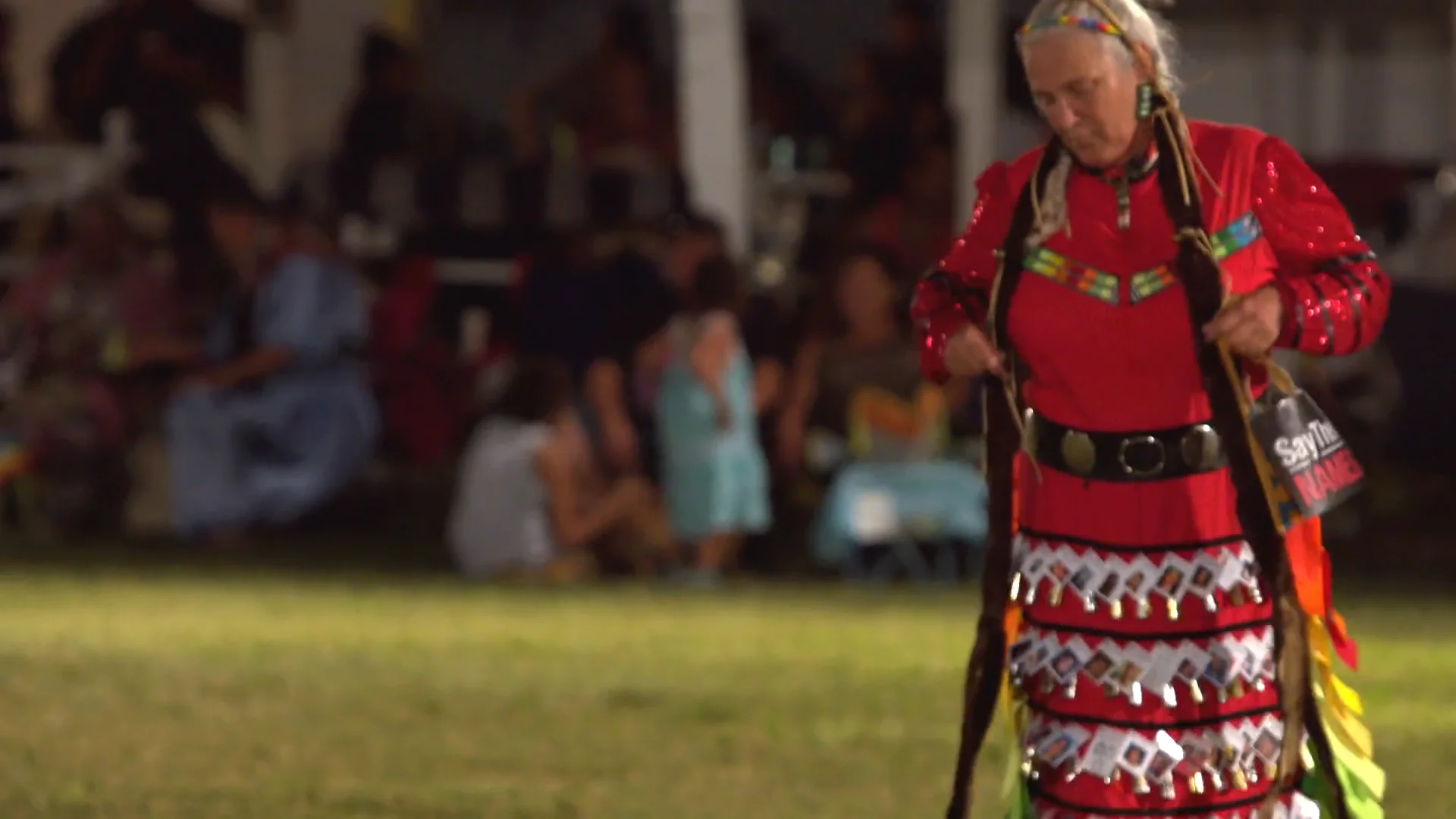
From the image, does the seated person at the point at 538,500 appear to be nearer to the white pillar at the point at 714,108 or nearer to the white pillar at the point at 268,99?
the white pillar at the point at 714,108

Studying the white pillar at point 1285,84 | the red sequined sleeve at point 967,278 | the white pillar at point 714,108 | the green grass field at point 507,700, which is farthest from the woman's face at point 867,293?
the red sequined sleeve at point 967,278

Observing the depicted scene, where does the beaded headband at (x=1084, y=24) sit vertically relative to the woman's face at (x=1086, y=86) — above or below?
above

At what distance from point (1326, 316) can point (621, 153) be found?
7.91 meters

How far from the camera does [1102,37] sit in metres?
3.37

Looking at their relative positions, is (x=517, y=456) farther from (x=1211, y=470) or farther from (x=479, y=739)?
(x=1211, y=470)

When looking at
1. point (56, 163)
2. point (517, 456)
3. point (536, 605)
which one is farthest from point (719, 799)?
point (56, 163)

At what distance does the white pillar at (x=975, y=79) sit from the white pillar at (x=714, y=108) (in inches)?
34.1

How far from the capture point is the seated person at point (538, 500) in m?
9.19

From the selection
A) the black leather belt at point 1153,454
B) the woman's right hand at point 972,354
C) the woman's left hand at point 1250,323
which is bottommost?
the black leather belt at point 1153,454

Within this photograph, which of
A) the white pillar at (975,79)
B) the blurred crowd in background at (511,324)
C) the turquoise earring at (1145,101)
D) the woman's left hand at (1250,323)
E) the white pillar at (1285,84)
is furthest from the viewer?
the white pillar at (1285,84)

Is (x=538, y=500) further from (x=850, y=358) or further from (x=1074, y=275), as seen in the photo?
(x=1074, y=275)

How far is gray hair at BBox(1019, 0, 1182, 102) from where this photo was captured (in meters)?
3.39

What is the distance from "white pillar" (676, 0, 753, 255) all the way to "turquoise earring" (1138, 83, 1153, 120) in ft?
21.0

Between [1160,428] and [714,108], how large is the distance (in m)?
6.49
